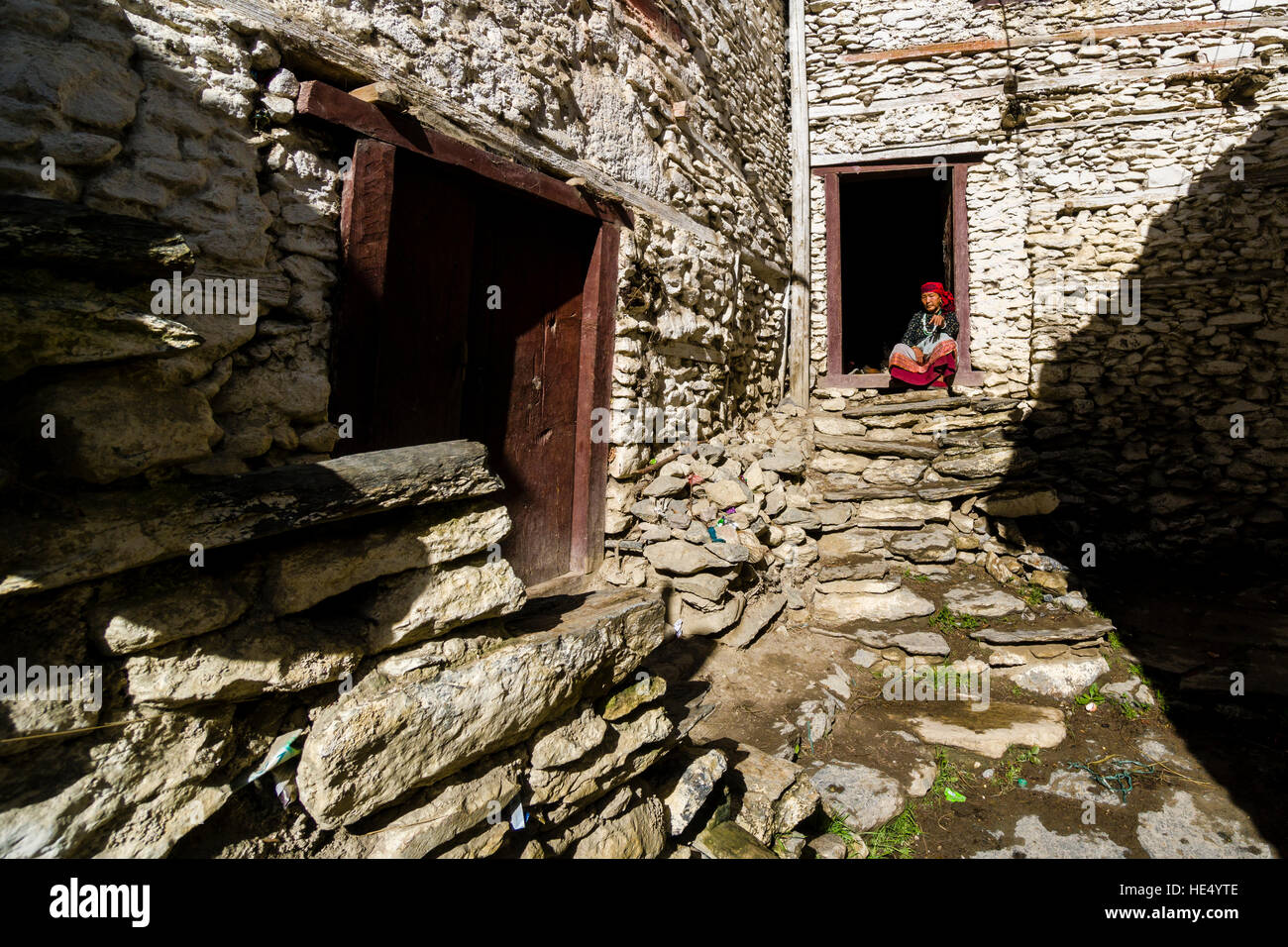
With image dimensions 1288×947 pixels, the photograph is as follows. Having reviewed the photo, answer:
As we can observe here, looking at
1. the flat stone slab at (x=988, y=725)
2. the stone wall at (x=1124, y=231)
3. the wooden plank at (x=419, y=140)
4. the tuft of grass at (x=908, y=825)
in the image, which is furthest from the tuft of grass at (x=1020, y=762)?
the wooden plank at (x=419, y=140)

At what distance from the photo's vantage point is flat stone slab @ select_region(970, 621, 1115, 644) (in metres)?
3.80

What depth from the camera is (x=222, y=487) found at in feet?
4.51

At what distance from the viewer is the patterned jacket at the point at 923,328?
20.4ft

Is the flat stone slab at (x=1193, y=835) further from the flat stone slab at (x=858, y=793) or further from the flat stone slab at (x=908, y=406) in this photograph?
the flat stone slab at (x=908, y=406)

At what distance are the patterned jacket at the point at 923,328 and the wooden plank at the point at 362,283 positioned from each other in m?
5.36

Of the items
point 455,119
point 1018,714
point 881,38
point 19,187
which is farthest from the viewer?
point 881,38

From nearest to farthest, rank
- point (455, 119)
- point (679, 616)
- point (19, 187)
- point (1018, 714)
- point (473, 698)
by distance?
point (473, 698)
point (19, 187)
point (455, 119)
point (1018, 714)
point (679, 616)

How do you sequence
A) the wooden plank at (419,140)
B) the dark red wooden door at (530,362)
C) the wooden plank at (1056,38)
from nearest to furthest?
the wooden plank at (419,140) < the dark red wooden door at (530,362) < the wooden plank at (1056,38)

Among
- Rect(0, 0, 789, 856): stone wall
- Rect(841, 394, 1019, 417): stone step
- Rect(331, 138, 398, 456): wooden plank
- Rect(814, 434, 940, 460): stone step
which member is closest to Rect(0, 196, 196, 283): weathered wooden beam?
Rect(0, 0, 789, 856): stone wall

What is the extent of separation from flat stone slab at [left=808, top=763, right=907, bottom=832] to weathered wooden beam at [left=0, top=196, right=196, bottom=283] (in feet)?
9.37

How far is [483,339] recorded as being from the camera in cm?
344

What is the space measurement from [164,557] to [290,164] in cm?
180
